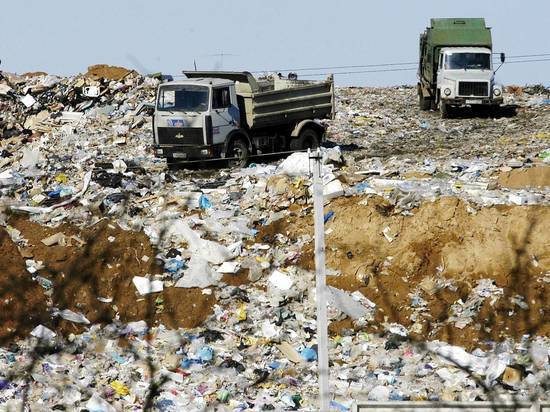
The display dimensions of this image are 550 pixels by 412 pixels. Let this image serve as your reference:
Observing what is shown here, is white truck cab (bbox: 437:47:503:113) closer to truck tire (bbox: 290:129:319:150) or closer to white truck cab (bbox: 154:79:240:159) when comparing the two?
truck tire (bbox: 290:129:319:150)

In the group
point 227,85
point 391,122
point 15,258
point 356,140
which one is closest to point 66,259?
point 15,258

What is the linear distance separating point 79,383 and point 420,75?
868 inches

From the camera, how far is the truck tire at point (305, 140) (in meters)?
18.7

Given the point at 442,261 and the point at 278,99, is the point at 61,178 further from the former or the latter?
the point at 442,261

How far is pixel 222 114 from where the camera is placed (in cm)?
1686

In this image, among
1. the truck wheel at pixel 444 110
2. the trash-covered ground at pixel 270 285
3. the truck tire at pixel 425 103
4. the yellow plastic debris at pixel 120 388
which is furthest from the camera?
the truck tire at pixel 425 103

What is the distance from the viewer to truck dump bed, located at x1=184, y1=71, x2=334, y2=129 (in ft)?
58.0

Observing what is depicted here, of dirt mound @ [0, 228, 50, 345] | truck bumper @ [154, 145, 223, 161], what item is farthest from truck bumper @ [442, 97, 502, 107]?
dirt mound @ [0, 228, 50, 345]

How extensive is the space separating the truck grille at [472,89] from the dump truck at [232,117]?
22.9ft

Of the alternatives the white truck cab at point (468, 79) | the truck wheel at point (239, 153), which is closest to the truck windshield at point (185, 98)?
the truck wheel at point (239, 153)

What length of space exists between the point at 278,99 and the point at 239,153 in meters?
1.54

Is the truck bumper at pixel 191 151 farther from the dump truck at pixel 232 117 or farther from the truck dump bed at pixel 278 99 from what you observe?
the truck dump bed at pixel 278 99

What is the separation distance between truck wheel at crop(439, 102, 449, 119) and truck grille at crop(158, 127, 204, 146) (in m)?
10.7

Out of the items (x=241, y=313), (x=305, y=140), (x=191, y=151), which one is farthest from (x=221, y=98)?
(x=241, y=313)
